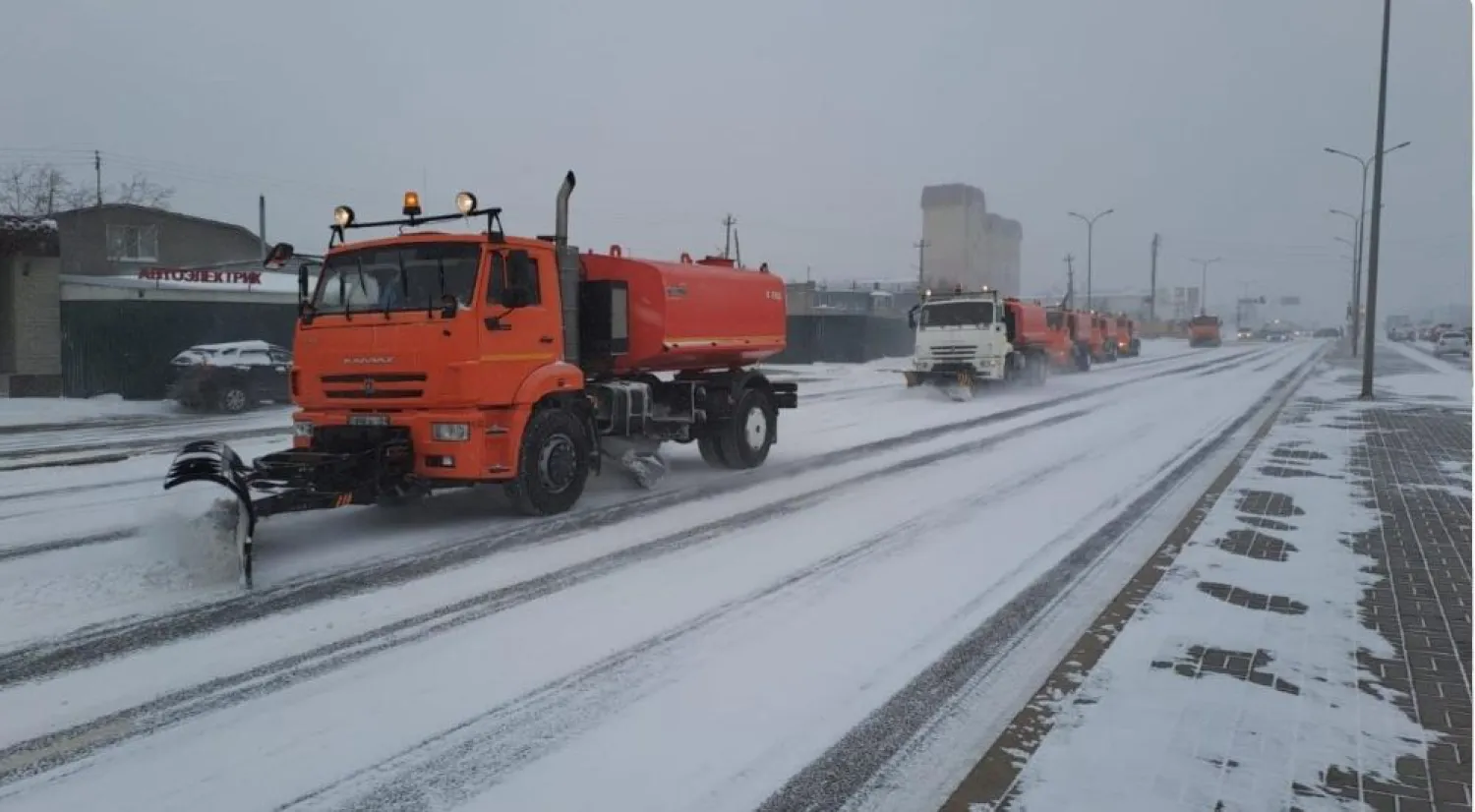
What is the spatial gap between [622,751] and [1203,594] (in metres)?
4.39

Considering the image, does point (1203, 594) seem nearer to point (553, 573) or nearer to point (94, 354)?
point (553, 573)

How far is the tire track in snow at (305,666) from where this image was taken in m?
4.52

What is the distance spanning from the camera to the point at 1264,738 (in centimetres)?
468

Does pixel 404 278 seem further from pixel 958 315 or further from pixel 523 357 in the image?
pixel 958 315

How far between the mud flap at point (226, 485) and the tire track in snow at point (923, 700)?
461cm

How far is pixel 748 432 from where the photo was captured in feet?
43.0

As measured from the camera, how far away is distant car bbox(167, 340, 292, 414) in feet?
73.6

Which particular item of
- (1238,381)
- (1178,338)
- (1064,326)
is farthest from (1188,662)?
(1178,338)

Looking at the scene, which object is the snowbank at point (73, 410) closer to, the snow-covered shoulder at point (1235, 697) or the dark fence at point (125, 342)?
the dark fence at point (125, 342)

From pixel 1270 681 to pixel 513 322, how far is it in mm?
6466

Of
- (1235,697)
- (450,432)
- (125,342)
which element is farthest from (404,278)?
(125,342)

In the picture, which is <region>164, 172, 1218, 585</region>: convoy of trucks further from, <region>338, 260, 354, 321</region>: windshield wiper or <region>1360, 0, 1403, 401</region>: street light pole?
<region>1360, 0, 1403, 401</region>: street light pole

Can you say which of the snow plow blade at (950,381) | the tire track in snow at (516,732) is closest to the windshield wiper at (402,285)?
the tire track in snow at (516,732)

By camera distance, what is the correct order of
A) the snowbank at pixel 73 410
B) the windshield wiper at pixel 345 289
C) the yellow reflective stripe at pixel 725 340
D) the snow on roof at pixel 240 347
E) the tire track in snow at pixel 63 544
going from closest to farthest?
1. the tire track in snow at pixel 63 544
2. the windshield wiper at pixel 345 289
3. the yellow reflective stripe at pixel 725 340
4. the snowbank at pixel 73 410
5. the snow on roof at pixel 240 347
